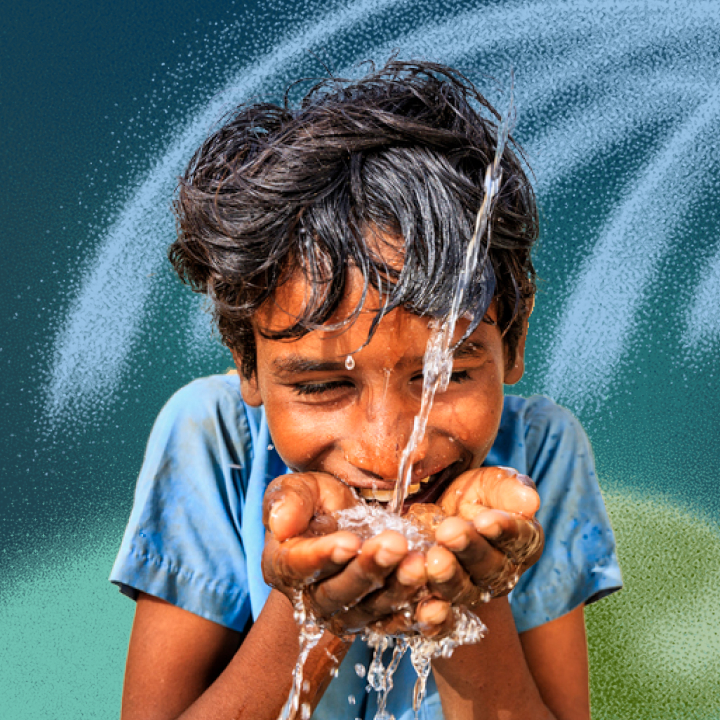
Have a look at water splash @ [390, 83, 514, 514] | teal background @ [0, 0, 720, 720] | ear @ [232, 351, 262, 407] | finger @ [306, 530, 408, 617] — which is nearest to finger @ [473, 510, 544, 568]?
finger @ [306, 530, 408, 617]

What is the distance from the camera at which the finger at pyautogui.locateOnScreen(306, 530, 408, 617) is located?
96 cm

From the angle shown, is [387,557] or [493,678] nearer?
[387,557]

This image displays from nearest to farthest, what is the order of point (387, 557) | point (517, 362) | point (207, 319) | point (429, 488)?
point (387, 557) → point (429, 488) → point (517, 362) → point (207, 319)

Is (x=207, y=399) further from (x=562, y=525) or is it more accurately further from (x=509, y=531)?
(x=509, y=531)

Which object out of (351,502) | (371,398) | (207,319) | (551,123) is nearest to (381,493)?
(351,502)

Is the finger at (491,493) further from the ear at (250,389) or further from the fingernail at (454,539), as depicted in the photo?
the ear at (250,389)

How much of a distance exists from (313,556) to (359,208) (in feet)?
1.76

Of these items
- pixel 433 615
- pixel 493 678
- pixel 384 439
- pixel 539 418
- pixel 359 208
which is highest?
pixel 359 208

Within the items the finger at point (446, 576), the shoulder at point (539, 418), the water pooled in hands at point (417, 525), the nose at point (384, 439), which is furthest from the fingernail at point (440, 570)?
the shoulder at point (539, 418)

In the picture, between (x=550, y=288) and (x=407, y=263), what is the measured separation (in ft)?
4.46

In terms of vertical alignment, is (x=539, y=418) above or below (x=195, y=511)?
above

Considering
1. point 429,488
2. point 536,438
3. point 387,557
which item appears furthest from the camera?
point 536,438

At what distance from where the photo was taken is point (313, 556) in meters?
0.99

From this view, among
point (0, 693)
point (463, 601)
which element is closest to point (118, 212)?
point (0, 693)
